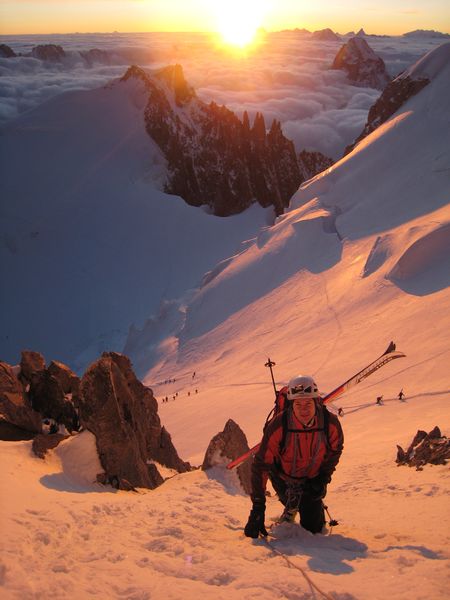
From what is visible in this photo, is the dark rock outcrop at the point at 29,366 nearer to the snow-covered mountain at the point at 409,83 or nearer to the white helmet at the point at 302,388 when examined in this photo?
the white helmet at the point at 302,388

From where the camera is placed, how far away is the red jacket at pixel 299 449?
23.8 ft

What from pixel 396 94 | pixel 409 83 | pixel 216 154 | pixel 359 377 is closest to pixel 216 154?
pixel 216 154

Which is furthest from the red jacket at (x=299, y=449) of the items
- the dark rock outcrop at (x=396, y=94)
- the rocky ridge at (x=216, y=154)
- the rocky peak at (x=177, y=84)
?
the rocky peak at (x=177, y=84)

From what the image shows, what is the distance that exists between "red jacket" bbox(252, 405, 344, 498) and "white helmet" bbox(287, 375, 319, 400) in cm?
34

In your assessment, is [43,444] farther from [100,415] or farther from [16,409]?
[16,409]

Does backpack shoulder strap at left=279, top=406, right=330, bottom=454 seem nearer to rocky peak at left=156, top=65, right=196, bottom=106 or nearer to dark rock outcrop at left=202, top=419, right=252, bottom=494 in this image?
dark rock outcrop at left=202, top=419, right=252, bottom=494

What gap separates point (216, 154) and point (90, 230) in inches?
895

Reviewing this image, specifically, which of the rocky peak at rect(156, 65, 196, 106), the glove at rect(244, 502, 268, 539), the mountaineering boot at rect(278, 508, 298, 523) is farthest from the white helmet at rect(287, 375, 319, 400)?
the rocky peak at rect(156, 65, 196, 106)

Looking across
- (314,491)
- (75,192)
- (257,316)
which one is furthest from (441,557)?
(75,192)

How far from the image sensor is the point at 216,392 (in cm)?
3241

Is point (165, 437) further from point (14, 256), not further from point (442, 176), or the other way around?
point (14, 256)

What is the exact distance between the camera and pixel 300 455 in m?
7.41

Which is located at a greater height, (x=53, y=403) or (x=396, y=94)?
(x=396, y=94)

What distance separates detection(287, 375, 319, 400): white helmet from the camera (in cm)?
697
